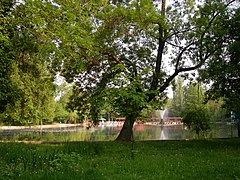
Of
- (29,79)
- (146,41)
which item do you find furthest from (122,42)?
(29,79)

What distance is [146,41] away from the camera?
21.3m

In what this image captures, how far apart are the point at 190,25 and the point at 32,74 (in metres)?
11.8

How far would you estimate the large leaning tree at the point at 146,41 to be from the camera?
17078mm

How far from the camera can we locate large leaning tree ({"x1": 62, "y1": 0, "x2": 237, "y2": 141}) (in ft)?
56.0

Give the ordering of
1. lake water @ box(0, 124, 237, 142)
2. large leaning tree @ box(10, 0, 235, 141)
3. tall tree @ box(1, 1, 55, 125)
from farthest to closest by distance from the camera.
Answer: lake water @ box(0, 124, 237, 142) → tall tree @ box(1, 1, 55, 125) → large leaning tree @ box(10, 0, 235, 141)

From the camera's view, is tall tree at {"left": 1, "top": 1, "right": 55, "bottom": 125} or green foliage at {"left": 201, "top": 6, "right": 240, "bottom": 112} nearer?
green foliage at {"left": 201, "top": 6, "right": 240, "bottom": 112}

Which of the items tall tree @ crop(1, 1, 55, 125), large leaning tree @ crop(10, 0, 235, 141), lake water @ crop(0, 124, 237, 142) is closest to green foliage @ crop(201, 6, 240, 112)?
large leaning tree @ crop(10, 0, 235, 141)

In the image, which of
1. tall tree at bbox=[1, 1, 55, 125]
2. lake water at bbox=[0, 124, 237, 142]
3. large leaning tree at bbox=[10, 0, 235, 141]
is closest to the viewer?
large leaning tree at bbox=[10, 0, 235, 141]

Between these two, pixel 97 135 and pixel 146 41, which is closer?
pixel 146 41

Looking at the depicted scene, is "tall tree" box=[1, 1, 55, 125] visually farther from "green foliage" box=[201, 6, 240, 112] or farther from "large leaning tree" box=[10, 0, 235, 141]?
"green foliage" box=[201, 6, 240, 112]

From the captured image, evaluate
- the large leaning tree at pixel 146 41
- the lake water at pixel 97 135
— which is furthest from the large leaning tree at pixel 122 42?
the lake water at pixel 97 135

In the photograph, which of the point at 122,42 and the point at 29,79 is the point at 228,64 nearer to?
the point at 122,42

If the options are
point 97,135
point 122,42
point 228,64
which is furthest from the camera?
point 97,135

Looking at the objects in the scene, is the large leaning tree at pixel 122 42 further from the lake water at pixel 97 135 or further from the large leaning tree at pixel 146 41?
the lake water at pixel 97 135
